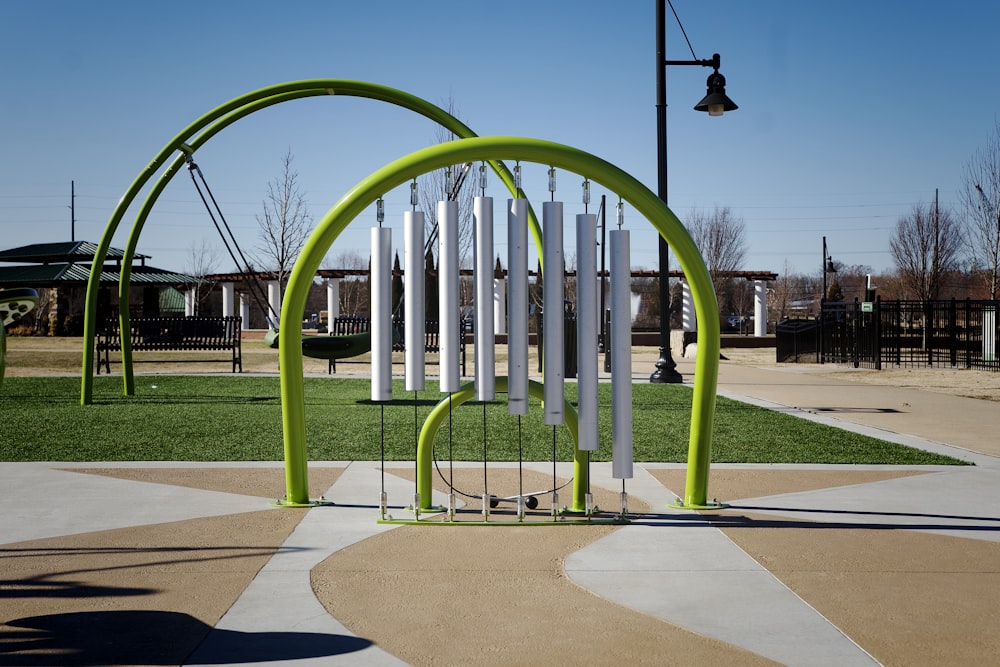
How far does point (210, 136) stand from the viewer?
41.4 ft

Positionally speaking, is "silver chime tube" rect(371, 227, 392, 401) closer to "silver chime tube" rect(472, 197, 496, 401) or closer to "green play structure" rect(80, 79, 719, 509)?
"green play structure" rect(80, 79, 719, 509)

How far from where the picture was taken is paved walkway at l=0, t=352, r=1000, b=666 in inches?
148

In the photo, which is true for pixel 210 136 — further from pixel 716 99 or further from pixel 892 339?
pixel 892 339

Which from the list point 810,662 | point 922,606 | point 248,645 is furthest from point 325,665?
point 922,606

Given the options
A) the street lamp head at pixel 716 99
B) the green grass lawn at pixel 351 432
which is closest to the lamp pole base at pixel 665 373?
the green grass lawn at pixel 351 432

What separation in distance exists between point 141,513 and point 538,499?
110 inches

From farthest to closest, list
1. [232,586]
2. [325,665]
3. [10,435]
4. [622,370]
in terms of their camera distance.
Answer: [10,435]
[622,370]
[232,586]
[325,665]

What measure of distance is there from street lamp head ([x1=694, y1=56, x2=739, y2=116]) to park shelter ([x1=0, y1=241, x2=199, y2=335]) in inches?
862

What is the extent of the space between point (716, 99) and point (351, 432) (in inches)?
336

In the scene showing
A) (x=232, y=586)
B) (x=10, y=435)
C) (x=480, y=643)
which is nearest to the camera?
(x=480, y=643)

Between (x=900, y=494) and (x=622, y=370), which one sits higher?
(x=622, y=370)

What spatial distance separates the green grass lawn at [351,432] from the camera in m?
9.01

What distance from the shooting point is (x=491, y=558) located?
518cm

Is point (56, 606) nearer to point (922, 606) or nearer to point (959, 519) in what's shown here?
point (922, 606)
